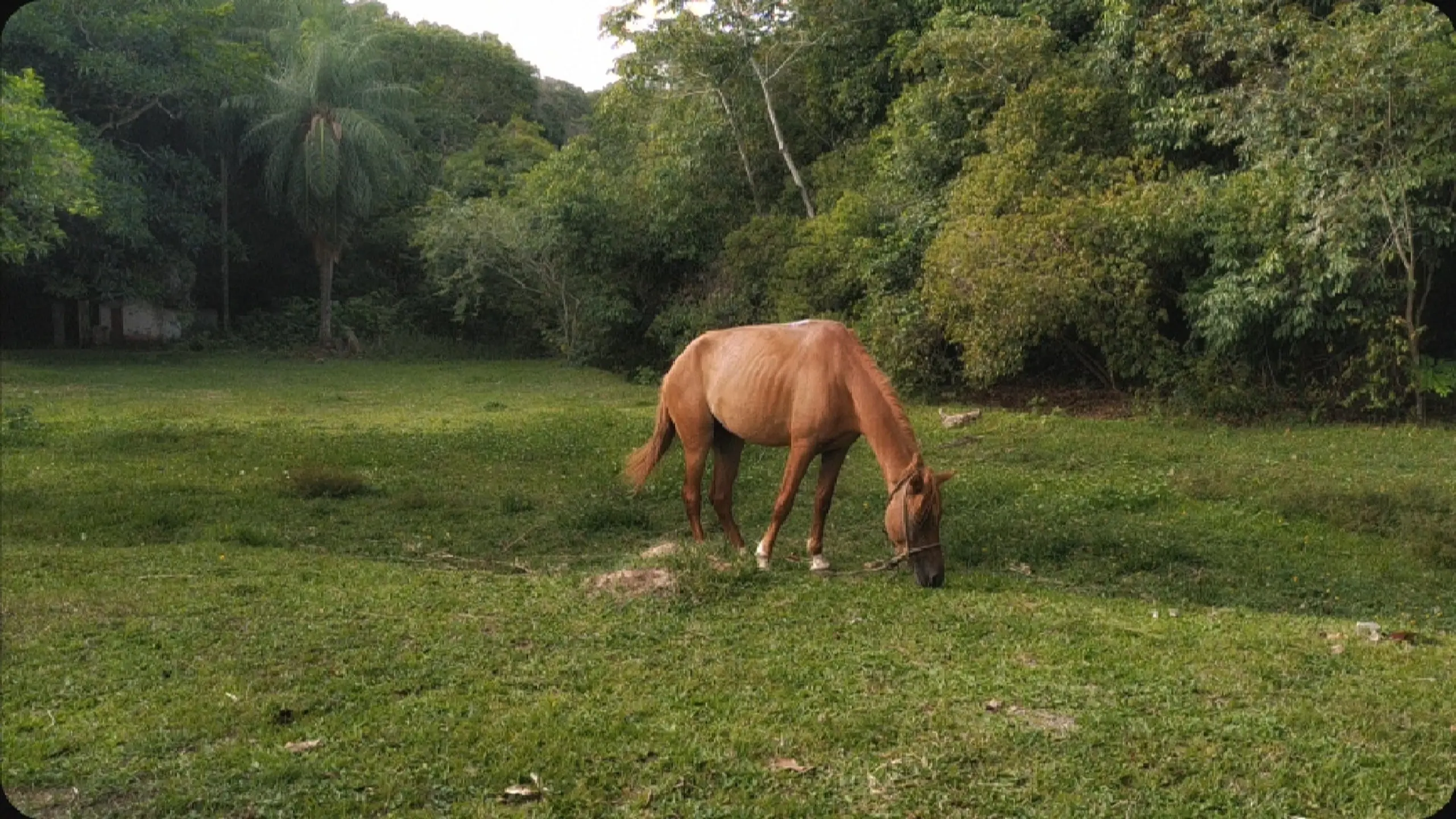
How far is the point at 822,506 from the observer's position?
756cm

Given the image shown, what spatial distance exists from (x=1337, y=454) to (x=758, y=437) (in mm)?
7743

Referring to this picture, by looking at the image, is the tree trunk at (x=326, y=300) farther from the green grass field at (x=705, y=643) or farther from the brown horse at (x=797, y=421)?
the brown horse at (x=797, y=421)

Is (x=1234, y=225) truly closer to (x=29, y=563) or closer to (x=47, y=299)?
(x=29, y=563)

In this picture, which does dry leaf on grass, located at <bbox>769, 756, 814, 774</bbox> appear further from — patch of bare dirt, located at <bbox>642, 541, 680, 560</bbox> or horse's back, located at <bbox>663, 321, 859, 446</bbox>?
horse's back, located at <bbox>663, 321, 859, 446</bbox>

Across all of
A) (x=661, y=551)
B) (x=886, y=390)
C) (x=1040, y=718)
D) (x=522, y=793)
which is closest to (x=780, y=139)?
(x=886, y=390)

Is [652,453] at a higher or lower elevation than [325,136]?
lower

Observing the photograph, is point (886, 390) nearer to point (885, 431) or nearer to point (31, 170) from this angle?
point (885, 431)

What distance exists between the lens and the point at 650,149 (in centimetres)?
2323

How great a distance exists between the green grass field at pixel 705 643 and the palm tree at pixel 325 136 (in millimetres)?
15962

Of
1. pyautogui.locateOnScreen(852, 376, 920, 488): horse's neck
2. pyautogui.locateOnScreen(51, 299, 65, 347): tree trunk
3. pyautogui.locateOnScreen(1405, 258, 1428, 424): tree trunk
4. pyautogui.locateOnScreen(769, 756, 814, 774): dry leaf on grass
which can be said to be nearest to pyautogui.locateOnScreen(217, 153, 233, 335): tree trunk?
pyautogui.locateOnScreen(51, 299, 65, 347): tree trunk

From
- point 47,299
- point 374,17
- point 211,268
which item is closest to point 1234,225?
point 47,299

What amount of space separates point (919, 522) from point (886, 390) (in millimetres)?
970

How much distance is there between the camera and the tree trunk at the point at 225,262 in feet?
84.0

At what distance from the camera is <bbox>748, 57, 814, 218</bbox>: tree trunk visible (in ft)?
68.2
